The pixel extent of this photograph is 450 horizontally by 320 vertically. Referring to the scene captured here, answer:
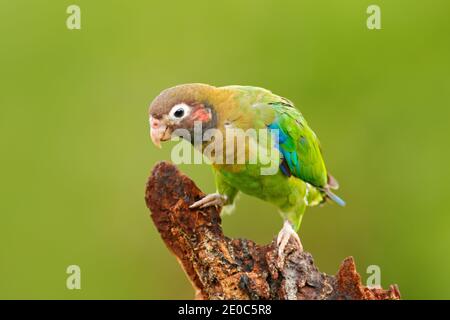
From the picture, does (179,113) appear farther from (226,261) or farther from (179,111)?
(226,261)

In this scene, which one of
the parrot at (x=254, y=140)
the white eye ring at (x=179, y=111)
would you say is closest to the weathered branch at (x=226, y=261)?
the parrot at (x=254, y=140)

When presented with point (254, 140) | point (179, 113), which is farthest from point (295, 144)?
point (179, 113)

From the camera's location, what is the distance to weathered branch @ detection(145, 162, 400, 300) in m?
5.18

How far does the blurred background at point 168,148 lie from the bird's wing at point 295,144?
3.23 m

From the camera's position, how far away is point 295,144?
6715 mm

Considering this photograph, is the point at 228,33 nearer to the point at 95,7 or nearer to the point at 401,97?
the point at 95,7

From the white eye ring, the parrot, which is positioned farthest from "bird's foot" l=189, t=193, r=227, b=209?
the white eye ring

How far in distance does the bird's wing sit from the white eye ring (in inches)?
35.9

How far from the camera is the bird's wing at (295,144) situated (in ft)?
21.6

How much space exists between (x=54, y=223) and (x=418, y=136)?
6095mm

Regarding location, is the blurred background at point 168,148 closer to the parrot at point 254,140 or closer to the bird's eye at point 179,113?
the parrot at point 254,140

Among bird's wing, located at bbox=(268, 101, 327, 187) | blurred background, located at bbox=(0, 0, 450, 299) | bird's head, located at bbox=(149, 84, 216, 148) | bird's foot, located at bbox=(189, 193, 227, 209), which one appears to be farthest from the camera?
blurred background, located at bbox=(0, 0, 450, 299)

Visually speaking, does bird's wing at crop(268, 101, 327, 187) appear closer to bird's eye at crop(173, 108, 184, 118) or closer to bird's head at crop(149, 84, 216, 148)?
bird's head at crop(149, 84, 216, 148)

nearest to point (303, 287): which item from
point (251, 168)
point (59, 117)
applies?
point (251, 168)
